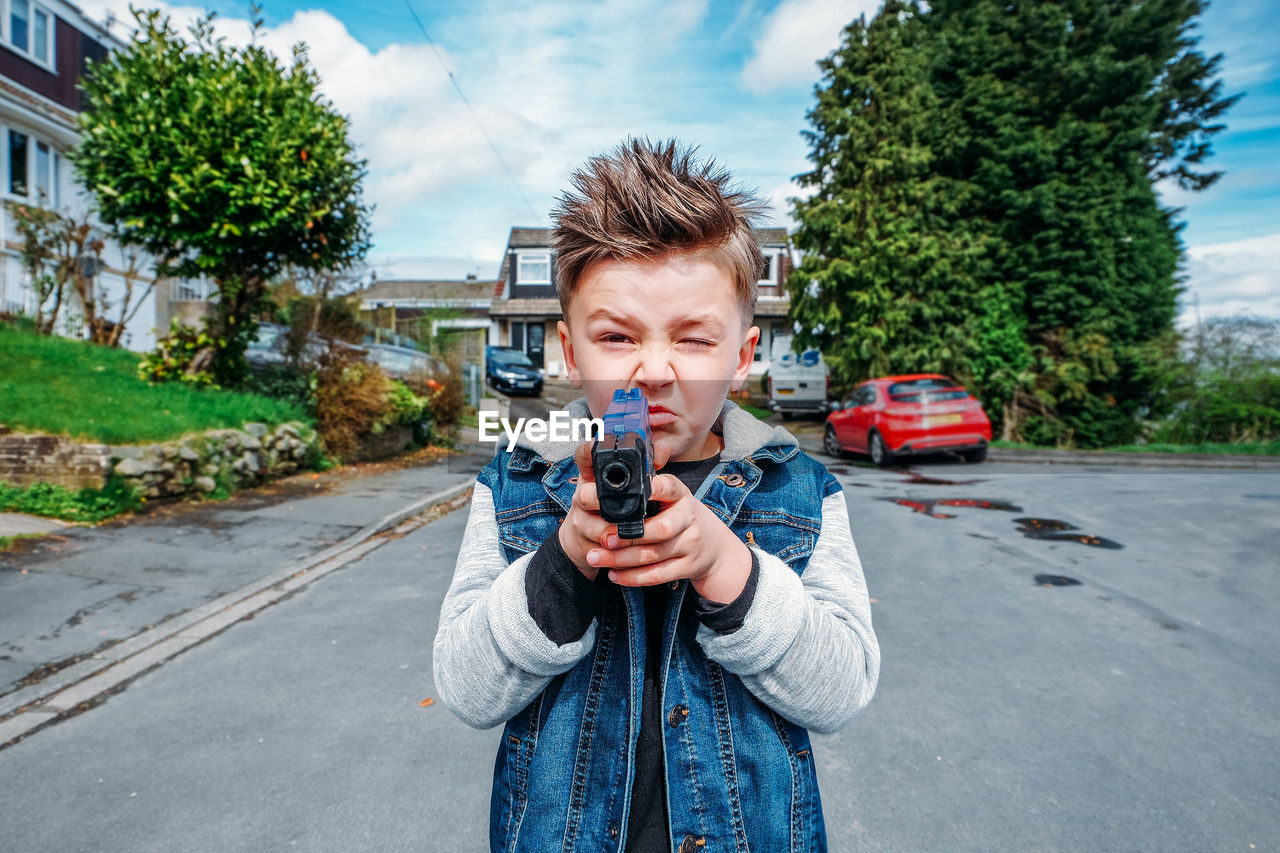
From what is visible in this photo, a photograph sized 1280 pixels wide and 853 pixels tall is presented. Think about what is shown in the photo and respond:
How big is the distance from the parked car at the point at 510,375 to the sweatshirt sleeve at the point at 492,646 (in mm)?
21449

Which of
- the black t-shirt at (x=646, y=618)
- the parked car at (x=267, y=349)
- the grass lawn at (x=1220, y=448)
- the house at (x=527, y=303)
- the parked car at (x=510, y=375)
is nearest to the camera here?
the black t-shirt at (x=646, y=618)

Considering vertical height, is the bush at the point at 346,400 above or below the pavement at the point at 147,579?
above

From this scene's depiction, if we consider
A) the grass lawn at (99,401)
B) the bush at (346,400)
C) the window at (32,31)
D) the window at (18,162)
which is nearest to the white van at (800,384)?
the bush at (346,400)

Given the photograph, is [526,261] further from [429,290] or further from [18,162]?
[18,162]

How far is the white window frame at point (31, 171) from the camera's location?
16266mm

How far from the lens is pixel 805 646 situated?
117 centimetres

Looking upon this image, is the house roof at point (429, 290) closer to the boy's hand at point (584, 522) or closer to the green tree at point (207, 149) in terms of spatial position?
the green tree at point (207, 149)

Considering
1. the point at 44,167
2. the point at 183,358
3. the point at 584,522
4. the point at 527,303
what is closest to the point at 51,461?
the point at 183,358

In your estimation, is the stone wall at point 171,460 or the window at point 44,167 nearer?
the stone wall at point 171,460

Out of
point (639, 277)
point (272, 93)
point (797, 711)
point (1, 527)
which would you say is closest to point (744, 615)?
point (797, 711)

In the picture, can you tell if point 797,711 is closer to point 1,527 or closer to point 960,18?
point 1,527

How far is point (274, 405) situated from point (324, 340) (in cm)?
196

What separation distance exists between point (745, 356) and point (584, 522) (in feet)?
2.04

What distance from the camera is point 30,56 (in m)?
18.3
